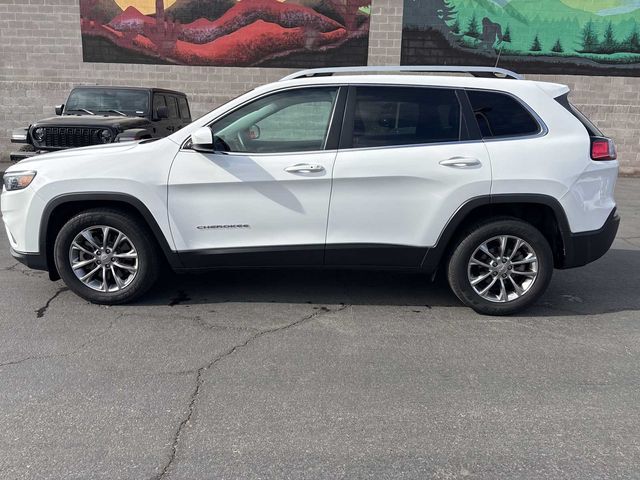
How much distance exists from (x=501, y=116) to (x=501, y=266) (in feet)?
4.08

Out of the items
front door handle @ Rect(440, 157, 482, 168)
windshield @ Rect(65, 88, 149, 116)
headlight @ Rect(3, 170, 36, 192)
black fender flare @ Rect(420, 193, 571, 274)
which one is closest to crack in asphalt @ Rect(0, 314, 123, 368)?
headlight @ Rect(3, 170, 36, 192)

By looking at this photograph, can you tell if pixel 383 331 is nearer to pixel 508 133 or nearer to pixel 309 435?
pixel 309 435

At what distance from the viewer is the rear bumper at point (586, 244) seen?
14.9ft

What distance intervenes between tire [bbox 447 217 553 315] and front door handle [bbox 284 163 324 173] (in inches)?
52.6

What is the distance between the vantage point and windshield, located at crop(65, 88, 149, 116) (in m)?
9.80

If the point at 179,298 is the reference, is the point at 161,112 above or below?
above

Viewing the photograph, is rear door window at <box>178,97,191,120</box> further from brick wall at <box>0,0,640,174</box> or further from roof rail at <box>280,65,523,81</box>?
roof rail at <box>280,65,523,81</box>

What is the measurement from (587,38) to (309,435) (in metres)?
14.9

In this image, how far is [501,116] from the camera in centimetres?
454

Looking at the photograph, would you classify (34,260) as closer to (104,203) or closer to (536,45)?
(104,203)

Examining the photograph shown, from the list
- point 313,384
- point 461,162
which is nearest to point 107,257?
A: point 313,384

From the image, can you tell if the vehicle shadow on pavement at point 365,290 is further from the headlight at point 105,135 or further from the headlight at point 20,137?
the headlight at point 20,137

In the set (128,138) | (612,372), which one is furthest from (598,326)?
(128,138)

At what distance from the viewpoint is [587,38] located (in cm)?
1439
